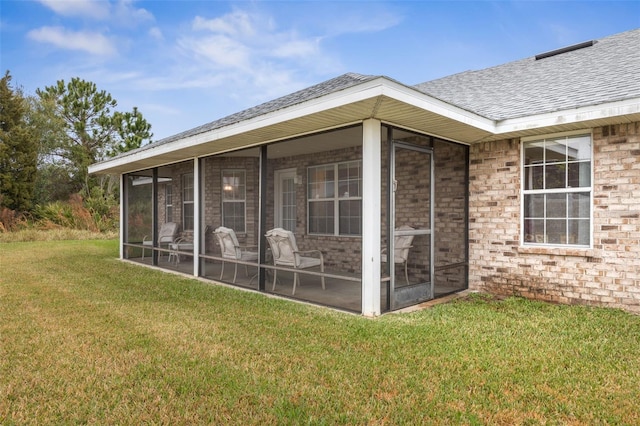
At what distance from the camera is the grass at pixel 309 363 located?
2646mm

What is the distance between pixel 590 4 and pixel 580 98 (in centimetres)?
922

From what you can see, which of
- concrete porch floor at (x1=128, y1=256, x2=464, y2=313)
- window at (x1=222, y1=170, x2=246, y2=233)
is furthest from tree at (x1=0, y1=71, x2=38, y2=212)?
concrete porch floor at (x1=128, y1=256, x2=464, y2=313)

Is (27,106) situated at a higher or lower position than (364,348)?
higher

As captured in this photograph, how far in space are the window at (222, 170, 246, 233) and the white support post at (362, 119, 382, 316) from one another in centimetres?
674

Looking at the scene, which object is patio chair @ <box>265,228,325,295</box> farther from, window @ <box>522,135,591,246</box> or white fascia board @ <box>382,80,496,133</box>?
window @ <box>522,135,591,246</box>

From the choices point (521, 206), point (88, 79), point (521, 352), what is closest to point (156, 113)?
point (88, 79)

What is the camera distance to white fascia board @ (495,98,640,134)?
4.68m

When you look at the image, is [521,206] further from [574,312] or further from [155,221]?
[155,221]

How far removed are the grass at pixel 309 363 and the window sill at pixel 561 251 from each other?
2.29 feet

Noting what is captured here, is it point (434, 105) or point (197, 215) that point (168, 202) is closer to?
point (197, 215)

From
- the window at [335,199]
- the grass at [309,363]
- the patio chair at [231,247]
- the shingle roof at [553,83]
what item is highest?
the shingle roof at [553,83]

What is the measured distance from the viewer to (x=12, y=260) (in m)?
10.4

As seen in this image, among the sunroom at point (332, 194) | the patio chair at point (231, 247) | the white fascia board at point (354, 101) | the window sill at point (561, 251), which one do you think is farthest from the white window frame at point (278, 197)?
the window sill at point (561, 251)

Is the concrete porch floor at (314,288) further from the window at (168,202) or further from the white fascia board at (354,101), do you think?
the window at (168,202)
